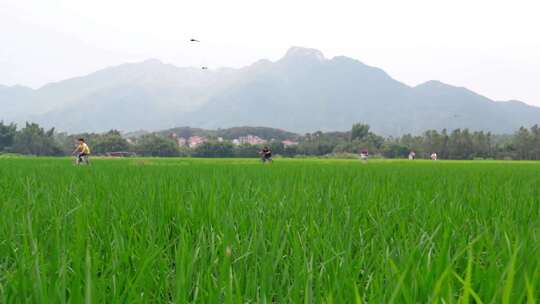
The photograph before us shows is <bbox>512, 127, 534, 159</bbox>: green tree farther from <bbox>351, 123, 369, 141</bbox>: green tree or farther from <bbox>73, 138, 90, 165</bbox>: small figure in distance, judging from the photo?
<bbox>73, 138, 90, 165</bbox>: small figure in distance

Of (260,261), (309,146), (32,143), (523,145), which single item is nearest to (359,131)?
(309,146)

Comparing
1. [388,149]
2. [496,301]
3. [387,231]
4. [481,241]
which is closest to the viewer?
[496,301]

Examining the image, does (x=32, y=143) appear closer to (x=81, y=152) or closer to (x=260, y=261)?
(x=81, y=152)

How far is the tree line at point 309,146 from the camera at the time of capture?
89.8 metres

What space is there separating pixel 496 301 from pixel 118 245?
116 cm

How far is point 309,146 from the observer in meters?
109

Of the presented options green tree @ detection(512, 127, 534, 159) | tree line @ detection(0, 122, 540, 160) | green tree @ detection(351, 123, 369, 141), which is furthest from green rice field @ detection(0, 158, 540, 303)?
green tree @ detection(351, 123, 369, 141)

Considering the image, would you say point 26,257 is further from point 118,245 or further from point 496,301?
point 496,301

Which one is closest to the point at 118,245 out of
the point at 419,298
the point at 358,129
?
the point at 419,298

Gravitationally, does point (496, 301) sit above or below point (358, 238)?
above

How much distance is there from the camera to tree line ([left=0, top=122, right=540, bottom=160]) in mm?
89750

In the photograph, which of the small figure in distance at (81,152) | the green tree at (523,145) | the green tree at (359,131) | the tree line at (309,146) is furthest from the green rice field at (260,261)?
the green tree at (359,131)

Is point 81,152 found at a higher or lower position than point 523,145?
lower

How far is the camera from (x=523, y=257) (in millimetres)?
1289
